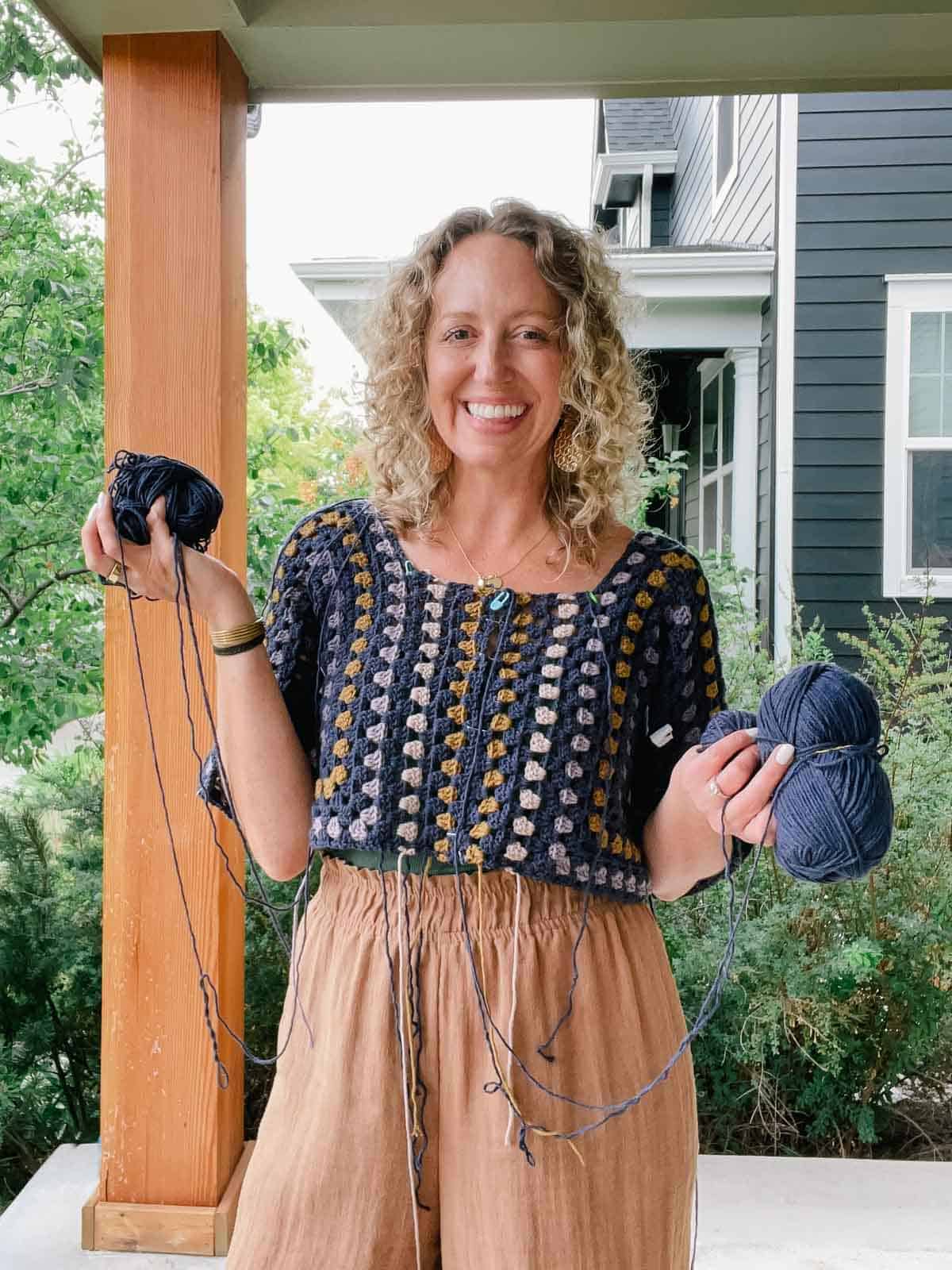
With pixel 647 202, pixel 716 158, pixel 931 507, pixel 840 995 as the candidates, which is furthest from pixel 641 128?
pixel 840 995

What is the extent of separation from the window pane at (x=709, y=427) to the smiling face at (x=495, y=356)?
5569 mm

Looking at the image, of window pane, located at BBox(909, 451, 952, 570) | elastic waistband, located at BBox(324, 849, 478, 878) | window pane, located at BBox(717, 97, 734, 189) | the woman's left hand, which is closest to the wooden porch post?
elastic waistband, located at BBox(324, 849, 478, 878)

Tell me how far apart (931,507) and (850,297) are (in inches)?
41.7

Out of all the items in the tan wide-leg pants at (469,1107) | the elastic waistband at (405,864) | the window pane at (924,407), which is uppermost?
the window pane at (924,407)

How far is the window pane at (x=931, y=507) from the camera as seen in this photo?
17.1 ft

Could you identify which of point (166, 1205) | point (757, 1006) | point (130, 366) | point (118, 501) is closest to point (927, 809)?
point (757, 1006)

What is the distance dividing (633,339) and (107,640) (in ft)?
13.2

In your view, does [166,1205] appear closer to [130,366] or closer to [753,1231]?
[753,1231]

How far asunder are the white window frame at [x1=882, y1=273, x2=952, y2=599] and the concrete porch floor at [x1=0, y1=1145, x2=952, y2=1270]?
3.06 metres

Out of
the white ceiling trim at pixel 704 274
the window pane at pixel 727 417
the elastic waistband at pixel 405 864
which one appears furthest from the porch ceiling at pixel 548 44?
the window pane at pixel 727 417

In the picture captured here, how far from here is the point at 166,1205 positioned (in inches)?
85.5

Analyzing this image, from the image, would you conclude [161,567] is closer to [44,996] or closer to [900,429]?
[44,996]

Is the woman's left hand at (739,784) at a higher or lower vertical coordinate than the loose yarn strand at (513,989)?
higher

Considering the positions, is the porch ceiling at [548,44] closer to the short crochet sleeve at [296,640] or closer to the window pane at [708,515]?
the short crochet sleeve at [296,640]
